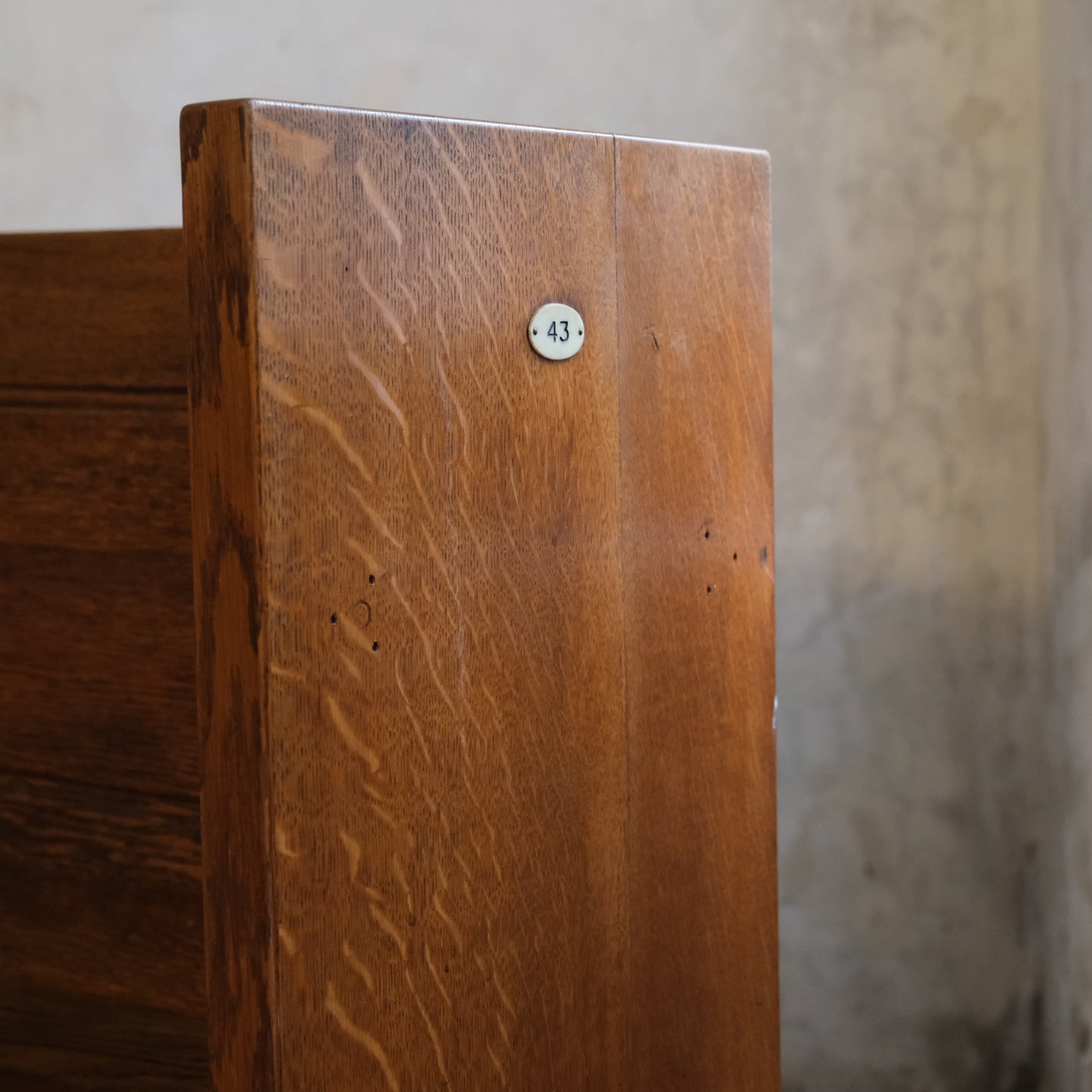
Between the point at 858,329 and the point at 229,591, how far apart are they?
2.79 ft

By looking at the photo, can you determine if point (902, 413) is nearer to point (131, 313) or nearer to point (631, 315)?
point (631, 315)

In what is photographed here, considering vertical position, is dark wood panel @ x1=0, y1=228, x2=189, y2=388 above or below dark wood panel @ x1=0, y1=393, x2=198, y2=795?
above

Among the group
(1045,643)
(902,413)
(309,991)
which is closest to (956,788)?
(1045,643)

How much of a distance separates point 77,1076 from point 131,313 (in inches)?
16.2

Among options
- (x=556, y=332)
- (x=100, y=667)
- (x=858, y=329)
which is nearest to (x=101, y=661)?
(x=100, y=667)

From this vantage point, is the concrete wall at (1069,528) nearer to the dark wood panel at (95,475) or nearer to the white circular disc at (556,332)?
the white circular disc at (556,332)

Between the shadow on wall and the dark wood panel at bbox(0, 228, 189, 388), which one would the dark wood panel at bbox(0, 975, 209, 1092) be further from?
the shadow on wall

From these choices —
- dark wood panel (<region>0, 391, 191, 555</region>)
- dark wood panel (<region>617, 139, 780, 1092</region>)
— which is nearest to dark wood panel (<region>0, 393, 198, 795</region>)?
dark wood panel (<region>0, 391, 191, 555</region>)

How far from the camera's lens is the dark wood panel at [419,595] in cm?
56

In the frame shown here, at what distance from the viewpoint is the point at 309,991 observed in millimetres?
579

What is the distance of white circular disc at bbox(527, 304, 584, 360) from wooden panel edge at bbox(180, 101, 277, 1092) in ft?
0.54

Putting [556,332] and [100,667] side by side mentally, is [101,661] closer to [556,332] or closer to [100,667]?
[100,667]

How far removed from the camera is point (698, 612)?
74cm

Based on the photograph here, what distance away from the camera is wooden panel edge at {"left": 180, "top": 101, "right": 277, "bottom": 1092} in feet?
1.80
